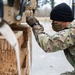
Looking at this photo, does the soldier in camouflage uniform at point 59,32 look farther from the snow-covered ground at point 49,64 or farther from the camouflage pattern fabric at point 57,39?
the snow-covered ground at point 49,64

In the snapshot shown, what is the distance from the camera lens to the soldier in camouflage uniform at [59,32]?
65.6 inches

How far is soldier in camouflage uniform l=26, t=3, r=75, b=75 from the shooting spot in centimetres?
167

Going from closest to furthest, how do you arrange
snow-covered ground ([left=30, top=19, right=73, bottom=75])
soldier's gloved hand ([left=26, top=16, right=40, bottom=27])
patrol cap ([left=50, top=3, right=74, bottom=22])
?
soldier's gloved hand ([left=26, top=16, right=40, bottom=27]) < patrol cap ([left=50, top=3, right=74, bottom=22]) < snow-covered ground ([left=30, top=19, right=73, bottom=75])

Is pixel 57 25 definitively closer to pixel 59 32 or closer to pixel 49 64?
Answer: pixel 59 32

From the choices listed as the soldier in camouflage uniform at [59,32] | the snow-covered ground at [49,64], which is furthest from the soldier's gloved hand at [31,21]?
the snow-covered ground at [49,64]

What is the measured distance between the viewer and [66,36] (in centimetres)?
167

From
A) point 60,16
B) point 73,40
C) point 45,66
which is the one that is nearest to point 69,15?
point 60,16

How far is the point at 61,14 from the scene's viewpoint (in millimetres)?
1719

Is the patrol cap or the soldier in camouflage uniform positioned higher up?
the patrol cap

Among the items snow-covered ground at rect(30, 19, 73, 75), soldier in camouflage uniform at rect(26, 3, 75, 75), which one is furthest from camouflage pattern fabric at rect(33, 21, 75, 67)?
snow-covered ground at rect(30, 19, 73, 75)

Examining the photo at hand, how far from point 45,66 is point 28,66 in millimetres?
3460

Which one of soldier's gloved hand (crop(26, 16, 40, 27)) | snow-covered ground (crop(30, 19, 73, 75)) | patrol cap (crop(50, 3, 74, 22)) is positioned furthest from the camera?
snow-covered ground (crop(30, 19, 73, 75))

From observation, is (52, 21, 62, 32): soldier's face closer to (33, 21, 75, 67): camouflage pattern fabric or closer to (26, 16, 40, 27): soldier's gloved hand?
(33, 21, 75, 67): camouflage pattern fabric

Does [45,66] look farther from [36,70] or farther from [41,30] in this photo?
[41,30]
